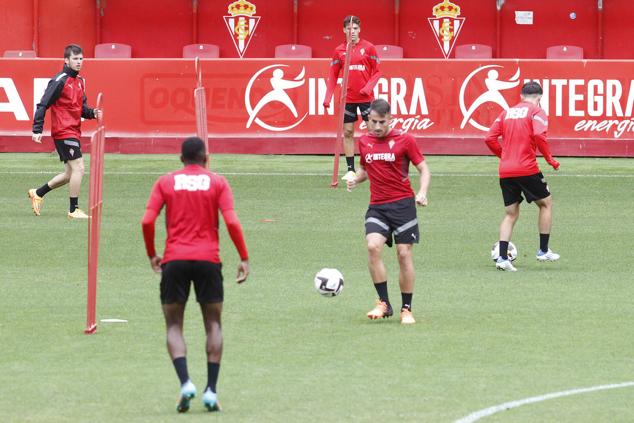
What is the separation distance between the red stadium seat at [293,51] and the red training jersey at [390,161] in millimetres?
20582

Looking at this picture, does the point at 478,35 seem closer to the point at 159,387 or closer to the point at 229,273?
the point at 229,273

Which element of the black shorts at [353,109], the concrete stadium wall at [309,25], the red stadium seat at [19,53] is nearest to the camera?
the black shorts at [353,109]

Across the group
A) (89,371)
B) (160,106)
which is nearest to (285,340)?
(89,371)

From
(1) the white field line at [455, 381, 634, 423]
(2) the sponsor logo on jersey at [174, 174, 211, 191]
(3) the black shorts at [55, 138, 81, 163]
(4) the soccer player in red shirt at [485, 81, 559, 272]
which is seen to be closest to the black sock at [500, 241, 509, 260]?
(4) the soccer player in red shirt at [485, 81, 559, 272]

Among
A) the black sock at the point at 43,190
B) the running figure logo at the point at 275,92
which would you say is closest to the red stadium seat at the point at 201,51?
the running figure logo at the point at 275,92

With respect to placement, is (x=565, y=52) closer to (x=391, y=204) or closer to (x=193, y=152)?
(x=391, y=204)

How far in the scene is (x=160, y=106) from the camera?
25.6 m

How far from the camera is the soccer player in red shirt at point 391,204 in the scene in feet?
40.8

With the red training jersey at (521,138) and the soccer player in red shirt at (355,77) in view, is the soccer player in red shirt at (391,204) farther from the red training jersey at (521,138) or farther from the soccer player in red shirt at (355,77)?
the soccer player in red shirt at (355,77)

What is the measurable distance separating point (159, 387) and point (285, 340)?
197cm

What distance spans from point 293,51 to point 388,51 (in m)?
2.10

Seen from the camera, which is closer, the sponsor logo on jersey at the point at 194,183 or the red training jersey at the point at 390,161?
the sponsor logo on jersey at the point at 194,183

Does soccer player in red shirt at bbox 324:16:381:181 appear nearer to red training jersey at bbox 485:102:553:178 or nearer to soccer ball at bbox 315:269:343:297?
red training jersey at bbox 485:102:553:178

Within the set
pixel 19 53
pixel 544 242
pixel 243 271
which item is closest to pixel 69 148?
pixel 544 242
